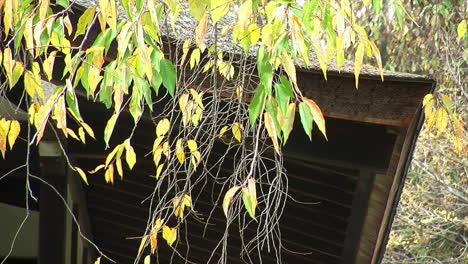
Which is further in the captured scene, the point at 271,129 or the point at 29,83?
the point at 29,83

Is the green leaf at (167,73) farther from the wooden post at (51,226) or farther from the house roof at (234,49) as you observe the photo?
the wooden post at (51,226)

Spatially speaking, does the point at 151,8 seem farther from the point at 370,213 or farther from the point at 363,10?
the point at 363,10

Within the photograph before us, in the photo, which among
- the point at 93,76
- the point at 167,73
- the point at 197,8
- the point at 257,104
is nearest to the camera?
the point at 197,8

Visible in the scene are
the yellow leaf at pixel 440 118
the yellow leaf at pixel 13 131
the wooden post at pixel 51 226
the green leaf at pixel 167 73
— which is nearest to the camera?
the green leaf at pixel 167 73

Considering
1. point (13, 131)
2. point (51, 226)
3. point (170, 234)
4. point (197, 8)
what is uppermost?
point (197, 8)

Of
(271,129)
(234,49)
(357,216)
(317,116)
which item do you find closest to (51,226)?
(357,216)

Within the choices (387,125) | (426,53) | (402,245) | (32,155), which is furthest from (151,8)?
(402,245)

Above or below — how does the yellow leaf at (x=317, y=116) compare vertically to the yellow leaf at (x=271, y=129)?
above

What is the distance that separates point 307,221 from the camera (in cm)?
315

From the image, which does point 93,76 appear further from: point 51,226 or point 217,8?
point 51,226

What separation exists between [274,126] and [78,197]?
2.21m

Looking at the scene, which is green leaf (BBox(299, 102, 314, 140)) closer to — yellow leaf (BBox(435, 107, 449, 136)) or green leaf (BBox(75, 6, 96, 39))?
green leaf (BBox(75, 6, 96, 39))

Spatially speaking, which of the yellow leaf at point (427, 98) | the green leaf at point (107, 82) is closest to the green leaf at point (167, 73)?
the green leaf at point (107, 82)

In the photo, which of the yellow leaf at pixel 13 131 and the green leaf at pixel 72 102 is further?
the yellow leaf at pixel 13 131
